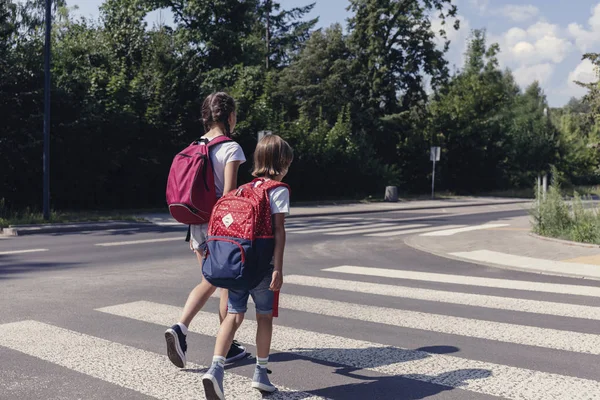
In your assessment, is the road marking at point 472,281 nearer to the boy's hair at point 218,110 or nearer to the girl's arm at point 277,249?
the boy's hair at point 218,110

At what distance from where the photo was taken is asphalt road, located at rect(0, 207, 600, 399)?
177 inches

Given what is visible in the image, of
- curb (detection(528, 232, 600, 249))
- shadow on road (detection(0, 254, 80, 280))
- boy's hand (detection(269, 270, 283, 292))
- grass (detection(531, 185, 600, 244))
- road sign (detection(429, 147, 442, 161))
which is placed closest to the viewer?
boy's hand (detection(269, 270, 283, 292))

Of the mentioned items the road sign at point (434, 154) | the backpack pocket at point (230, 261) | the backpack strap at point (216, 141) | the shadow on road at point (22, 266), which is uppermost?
the road sign at point (434, 154)

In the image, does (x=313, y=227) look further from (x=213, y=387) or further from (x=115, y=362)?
(x=213, y=387)

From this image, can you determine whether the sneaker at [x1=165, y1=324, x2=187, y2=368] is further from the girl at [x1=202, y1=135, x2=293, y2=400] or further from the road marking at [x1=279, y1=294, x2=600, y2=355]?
the road marking at [x1=279, y1=294, x2=600, y2=355]

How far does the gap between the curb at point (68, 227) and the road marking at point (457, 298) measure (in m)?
9.09

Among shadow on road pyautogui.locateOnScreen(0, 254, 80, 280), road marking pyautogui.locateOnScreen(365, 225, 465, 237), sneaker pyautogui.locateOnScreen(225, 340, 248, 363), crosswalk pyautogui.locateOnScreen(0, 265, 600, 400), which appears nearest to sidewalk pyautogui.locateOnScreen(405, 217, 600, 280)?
road marking pyautogui.locateOnScreen(365, 225, 465, 237)

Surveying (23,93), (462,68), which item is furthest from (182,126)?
(462,68)

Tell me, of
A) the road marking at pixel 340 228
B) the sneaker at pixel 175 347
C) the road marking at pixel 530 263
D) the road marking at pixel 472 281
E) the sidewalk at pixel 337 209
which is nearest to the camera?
the sneaker at pixel 175 347

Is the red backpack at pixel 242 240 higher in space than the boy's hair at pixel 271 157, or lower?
lower

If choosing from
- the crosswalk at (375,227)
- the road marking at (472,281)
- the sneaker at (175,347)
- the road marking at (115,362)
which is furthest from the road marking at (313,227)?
the sneaker at (175,347)

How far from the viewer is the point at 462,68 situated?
226 ft

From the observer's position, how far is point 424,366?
4973mm

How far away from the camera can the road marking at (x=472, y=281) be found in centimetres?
841
